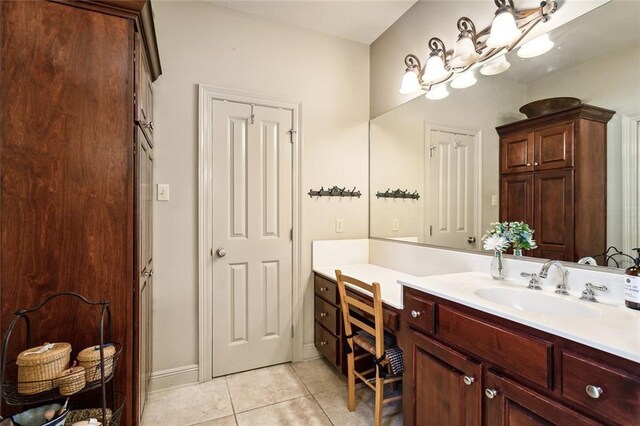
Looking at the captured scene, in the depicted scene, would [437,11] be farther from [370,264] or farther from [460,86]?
[370,264]

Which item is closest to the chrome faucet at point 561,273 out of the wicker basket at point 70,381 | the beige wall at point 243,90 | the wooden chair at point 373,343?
the wooden chair at point 373,343

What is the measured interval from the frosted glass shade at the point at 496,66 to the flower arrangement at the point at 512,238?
831 millimetres

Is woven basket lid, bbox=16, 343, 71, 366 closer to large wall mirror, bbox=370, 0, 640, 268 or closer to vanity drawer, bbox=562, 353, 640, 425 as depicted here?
vanity drawer, bbox=562, 353, 640, 425

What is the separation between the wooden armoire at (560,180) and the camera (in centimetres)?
127

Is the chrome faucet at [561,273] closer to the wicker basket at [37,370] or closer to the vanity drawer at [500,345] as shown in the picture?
the vanity drawer at [500,345]

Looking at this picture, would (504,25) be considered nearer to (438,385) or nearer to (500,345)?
(500,345)

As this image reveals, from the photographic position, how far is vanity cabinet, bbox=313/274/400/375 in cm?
211

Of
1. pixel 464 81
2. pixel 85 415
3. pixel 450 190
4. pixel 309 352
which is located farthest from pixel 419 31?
pixel 85 415

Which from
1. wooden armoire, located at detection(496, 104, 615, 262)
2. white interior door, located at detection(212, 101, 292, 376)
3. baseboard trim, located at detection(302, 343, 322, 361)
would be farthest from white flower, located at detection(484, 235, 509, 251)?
baseboard trim, located at detection(302, 343, 322, 361)

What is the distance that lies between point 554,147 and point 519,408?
3.70 feet

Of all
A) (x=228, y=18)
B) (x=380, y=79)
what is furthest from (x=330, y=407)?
(x=228, y=18)

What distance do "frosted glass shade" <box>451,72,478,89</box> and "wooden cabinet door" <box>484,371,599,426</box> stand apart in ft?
5.16

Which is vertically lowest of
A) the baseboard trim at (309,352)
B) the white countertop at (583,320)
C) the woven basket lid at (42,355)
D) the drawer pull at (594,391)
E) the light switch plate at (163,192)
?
the baseboard trim at (309,352)

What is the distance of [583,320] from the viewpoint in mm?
944
